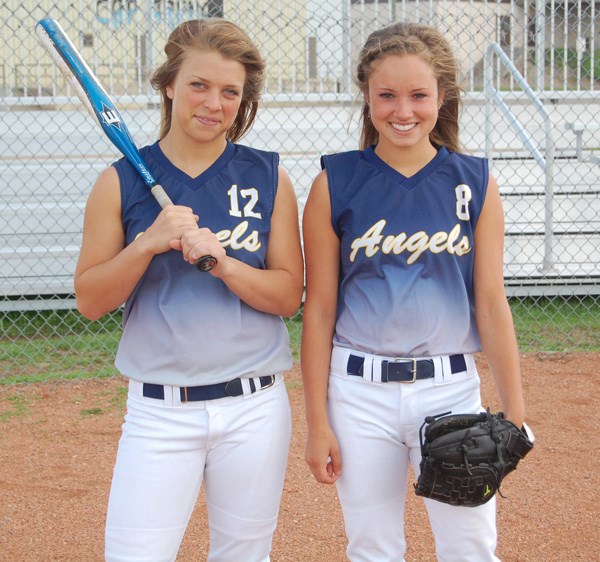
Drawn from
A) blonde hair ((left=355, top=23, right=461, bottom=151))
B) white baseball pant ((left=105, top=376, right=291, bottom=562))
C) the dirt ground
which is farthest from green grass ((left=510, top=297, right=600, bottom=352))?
white baseball pant ((left=105, top=376, right=291, bottom=562))

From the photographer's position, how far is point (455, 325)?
2.25m

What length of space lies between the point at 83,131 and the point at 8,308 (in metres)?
1.81

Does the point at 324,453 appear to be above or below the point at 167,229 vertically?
below

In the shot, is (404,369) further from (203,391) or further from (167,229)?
(167,229)

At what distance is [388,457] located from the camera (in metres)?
2.24

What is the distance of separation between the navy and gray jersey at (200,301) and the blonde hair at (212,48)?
0.21 m

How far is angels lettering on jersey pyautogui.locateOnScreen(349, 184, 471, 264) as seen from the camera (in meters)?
2.23

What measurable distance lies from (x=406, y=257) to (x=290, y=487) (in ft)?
6.91

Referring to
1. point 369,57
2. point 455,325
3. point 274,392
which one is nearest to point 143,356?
point 274,392

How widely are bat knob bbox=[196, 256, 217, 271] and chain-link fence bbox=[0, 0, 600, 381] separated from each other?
449 cm

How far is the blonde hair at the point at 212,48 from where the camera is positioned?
220 centimetres

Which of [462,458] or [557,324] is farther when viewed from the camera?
[557,324]

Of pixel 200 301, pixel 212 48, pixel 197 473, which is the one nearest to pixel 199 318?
pixel 200 301

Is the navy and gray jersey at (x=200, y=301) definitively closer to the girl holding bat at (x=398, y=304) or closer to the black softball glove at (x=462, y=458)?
the girl holding bat at (x=398, y=304)
